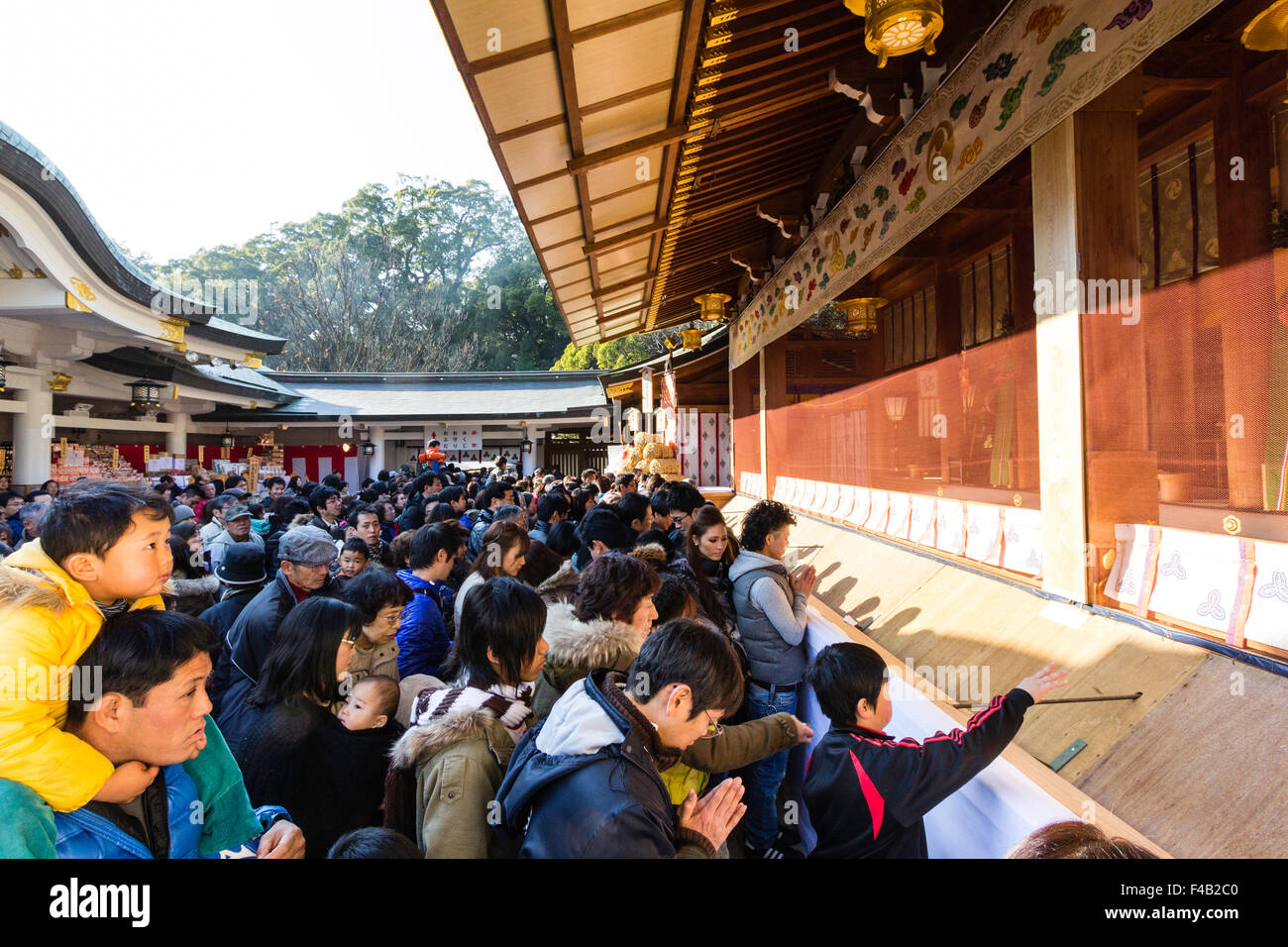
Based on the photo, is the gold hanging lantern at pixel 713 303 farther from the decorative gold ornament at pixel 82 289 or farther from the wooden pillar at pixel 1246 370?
the wooden pillar at pixel 1246 370

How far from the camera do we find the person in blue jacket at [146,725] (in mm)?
1365

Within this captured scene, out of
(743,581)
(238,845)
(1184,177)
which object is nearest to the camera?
(238,845)

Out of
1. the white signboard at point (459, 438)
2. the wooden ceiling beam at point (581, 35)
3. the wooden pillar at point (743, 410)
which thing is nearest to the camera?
the wooden ceiling beam at point (581, 35)

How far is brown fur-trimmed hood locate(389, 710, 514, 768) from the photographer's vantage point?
167 cm

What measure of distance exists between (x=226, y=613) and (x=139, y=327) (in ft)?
29.8

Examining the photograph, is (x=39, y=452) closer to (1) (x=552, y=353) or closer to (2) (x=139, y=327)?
(2) (x=139, y=327)

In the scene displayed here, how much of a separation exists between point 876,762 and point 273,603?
2231mm

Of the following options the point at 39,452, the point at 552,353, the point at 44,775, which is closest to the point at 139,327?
the point at 39,452

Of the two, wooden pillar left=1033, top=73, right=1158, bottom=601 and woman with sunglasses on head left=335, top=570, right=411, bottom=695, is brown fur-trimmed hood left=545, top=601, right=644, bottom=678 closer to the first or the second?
woman with sunglasses on head left=335, top=570, right=411, bottom=695

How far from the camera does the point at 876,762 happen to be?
1.80 meters

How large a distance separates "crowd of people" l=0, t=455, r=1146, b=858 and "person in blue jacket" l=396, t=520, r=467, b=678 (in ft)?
0.06

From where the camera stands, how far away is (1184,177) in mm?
5793

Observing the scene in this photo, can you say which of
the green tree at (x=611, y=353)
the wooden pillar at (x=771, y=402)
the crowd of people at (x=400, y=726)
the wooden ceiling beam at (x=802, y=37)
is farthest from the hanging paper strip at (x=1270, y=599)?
the green tree at (x=611, y=353)

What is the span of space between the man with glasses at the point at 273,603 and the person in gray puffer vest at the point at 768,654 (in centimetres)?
178
